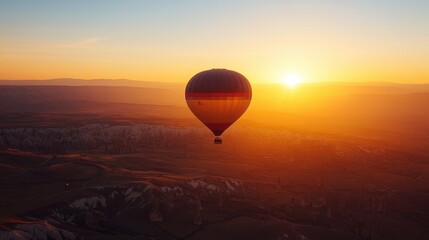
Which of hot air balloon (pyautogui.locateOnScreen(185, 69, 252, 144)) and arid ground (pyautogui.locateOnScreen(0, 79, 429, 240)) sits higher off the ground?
hot air balloon (pyautogui.locateOnScreen(185, 69, 252, 144))

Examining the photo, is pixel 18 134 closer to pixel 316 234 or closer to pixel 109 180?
pixel 109 180

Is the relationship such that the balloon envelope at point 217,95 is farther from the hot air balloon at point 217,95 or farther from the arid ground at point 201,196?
the arid ground at point 201,196

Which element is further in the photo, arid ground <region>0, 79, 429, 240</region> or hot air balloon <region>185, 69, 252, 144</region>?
arid ground <region>0, 79, 429, 240</region>

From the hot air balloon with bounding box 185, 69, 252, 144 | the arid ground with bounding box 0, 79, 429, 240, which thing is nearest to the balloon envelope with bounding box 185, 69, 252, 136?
the hot air balloon with bounding box 185, 69, 252, 144

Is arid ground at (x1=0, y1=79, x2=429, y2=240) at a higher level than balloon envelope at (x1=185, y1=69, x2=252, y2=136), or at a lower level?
lower

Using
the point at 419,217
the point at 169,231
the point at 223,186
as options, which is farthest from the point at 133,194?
Result: the point at 419,217

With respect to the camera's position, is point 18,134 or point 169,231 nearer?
point 169,231

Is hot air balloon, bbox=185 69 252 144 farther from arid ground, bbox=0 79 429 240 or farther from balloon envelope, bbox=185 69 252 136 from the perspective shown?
arid ground, bbox=0 79 429 240

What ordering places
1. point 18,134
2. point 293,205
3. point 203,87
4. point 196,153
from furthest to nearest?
1. point 18,134
2. point 196,153
3. point 293,205
4. point 203,87

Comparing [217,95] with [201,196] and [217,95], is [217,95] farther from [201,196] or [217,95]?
[201,196]
